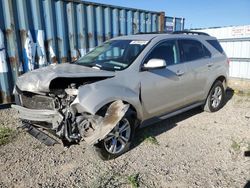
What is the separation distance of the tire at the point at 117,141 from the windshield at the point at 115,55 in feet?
2.71

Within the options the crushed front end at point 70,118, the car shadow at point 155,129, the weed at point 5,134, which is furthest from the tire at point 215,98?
the weed at point 5,134

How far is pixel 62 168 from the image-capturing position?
11.4 ft

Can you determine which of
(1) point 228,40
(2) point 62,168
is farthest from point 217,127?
(1) point 228,40

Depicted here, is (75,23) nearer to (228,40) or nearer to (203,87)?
(203,87)

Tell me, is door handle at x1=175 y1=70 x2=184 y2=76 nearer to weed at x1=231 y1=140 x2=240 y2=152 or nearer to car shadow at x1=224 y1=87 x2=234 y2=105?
weed at x1=231 y1=140 x2=240 y2=152

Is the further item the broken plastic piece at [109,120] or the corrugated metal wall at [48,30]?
the corrugated metal wall at [48,30]

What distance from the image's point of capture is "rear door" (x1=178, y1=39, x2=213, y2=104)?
4859 millimetres

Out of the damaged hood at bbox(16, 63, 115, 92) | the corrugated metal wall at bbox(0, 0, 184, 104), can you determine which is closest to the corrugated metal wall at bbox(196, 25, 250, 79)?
the corrugated metal wall at bbox(0, 0, 184, 104)

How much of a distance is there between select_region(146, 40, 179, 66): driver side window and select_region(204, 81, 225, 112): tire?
162 centimetres

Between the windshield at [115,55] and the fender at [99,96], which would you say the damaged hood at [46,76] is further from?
the windshield at [115,55]

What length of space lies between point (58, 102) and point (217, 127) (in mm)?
3332

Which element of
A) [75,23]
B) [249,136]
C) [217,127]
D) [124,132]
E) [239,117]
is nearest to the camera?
[124,132]

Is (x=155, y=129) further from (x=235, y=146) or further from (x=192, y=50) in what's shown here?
(x=192, y=50)

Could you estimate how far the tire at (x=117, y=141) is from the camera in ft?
11.6
